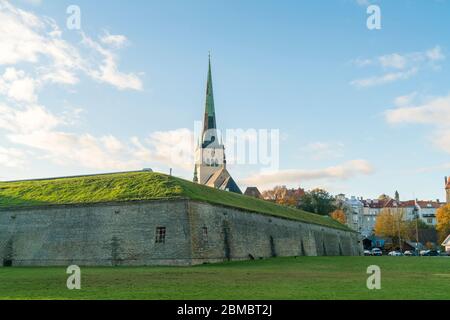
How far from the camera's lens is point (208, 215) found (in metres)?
39.7

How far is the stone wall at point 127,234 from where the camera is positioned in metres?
36.7

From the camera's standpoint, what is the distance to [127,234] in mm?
37875

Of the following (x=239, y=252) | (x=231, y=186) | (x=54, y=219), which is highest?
(x=231, y=186)

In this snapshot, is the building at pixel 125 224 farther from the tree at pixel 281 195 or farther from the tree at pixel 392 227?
the tree at pixel 392 227

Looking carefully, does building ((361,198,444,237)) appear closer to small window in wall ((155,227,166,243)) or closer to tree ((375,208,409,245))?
tree ((375,208,409,245))

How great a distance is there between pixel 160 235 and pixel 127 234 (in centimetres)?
279

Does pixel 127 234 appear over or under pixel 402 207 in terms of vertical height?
under

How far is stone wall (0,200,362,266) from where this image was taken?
120 feet

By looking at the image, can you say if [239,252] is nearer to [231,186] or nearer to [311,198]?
[231,186]

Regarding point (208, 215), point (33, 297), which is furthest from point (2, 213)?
point (33, 297)

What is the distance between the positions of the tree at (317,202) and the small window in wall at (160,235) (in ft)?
233

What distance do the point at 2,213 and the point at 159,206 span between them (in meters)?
16.6

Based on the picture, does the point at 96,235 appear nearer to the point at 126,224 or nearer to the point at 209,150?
the point at 126,224

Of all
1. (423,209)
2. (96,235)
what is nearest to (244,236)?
(96,235)
